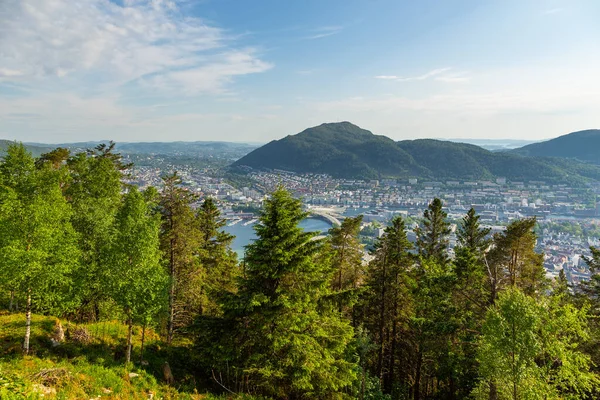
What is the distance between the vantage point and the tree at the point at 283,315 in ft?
35.0

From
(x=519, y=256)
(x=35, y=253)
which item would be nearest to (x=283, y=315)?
(x=35, y=253)

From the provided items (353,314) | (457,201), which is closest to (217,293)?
(353,314)

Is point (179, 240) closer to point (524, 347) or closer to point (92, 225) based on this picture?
point (92, 225)

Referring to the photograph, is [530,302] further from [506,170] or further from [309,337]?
[506,170]

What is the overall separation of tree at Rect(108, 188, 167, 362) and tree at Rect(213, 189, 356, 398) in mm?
2765

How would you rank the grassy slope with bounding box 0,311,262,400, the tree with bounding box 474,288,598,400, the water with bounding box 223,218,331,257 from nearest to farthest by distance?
1. the grassy slope with bounding box 0,311,262,400
2. the tree with bounding box 474,288,598,400
3. the water with bounding box 223,218,331,257

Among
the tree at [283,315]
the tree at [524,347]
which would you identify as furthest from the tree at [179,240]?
the tree at [524,347]

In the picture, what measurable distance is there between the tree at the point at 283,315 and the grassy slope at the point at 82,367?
2279 millimetres

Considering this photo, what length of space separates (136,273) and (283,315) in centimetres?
546

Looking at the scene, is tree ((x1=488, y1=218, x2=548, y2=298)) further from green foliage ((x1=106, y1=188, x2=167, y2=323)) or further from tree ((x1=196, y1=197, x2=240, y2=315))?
green foliage ((x1=106, y1=188, x2=167, y2=323))

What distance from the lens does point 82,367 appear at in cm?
1023

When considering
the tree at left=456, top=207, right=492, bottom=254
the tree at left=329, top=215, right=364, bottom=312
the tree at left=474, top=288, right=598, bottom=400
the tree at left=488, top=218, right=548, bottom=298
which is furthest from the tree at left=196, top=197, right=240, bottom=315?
the tree at left=456, top=207, right=492, bottom=254

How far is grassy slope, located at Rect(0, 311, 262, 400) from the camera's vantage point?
27.4 ft

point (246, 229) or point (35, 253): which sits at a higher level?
point (35, 253)
